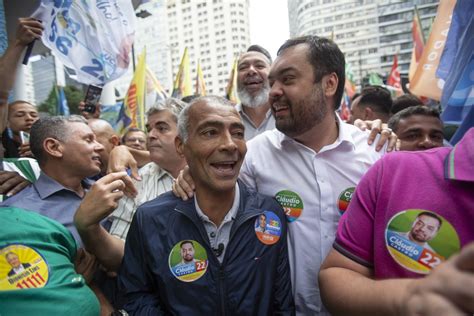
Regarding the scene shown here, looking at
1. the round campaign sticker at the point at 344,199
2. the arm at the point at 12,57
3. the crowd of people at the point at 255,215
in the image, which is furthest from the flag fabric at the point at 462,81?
the arm at the point at 12,57

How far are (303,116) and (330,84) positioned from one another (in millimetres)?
338

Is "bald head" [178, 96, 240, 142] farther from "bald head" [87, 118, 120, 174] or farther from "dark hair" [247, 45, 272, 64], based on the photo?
"dark hair" [247, 45, 272, 64]

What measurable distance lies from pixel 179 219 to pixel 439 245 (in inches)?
48.7

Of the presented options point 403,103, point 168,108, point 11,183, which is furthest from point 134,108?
point 11,183

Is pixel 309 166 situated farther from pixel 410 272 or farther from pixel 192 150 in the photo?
pixel 410 272

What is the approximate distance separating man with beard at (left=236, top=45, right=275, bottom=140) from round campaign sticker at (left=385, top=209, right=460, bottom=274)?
10.2 ft

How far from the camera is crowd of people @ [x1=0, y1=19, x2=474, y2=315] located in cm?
123

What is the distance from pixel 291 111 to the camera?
225cm

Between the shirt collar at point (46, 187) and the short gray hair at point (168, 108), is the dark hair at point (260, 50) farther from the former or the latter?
the shirt collar at point (46, 187)

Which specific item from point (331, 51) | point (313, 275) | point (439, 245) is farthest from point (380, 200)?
point (331, 51)

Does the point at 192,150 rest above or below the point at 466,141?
below

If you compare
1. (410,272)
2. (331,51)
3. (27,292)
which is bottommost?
(27,292)

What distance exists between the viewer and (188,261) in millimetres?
1875

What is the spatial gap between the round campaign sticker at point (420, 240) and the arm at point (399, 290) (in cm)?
14
